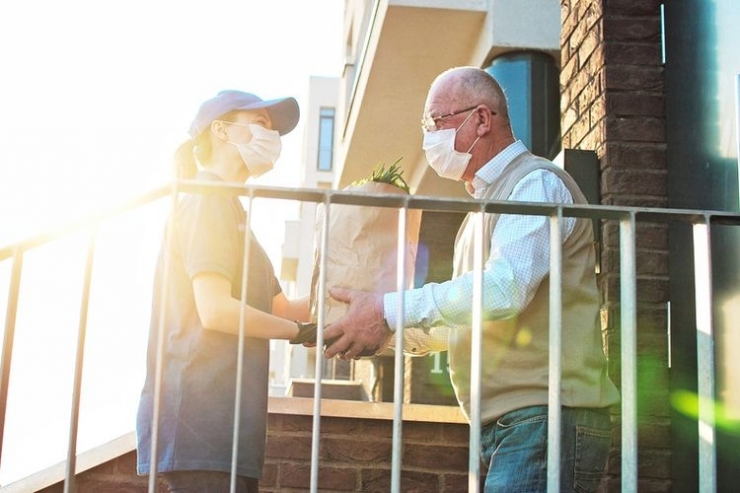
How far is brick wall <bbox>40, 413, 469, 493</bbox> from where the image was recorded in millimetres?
4281

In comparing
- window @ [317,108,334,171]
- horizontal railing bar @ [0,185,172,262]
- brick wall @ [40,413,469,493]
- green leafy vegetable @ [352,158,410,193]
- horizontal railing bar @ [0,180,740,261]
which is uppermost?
window @ [317,108,334,171]

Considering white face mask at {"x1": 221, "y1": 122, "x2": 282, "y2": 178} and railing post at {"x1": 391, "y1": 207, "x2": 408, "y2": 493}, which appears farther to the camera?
white face mask at {"x1": 221, "y1": 122, "x2": 282, "y2": 178}

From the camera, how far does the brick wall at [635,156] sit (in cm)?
345

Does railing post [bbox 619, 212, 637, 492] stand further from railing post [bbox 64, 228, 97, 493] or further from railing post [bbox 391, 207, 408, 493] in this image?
railing post [bbox 64, 228, 97, 493]

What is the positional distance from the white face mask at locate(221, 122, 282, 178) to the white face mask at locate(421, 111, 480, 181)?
1.44 feet

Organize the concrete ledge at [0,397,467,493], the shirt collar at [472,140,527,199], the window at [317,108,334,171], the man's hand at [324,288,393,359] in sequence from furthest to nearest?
the window at [317,108,334,171] → the concrete ledge at [0,397,467,493] → the shirt collar at [472,140,527,199] → the man's hand at [324,288,393,359]

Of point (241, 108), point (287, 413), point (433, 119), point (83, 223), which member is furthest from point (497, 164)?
point (287, 413)

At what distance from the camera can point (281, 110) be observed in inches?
116

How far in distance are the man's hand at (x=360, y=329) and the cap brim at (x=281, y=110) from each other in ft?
2.29

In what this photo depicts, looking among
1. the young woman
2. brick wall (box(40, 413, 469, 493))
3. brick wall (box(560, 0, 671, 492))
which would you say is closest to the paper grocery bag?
the young woman

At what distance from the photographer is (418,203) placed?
7.08 ft

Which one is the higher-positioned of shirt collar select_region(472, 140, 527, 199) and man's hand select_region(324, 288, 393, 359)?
shirt collar select_region(472, 140, 527, 199)

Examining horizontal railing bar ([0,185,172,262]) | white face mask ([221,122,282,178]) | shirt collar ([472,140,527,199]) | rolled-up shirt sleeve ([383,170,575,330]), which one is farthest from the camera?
white face mask ([221,122,282,178])

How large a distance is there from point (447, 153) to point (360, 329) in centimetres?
62
